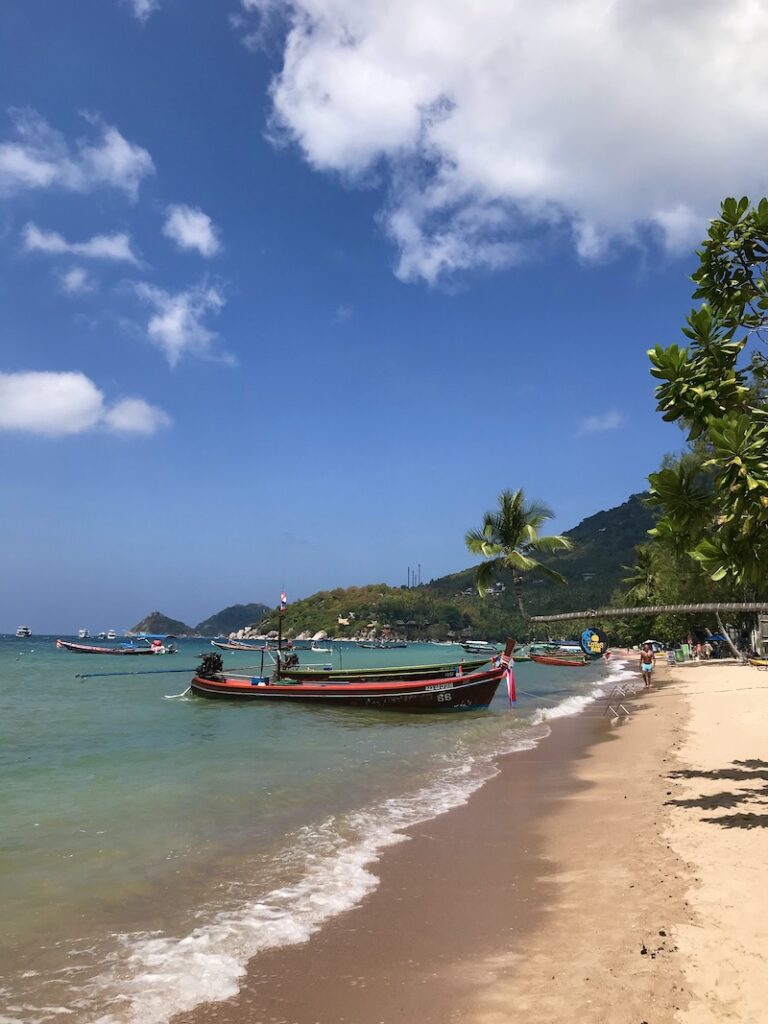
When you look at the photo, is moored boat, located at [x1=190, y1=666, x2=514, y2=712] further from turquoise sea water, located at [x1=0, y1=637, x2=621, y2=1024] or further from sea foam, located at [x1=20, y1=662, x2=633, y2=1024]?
sea foam, located at [x1=20, y1=662, x2=633, y2=1024]

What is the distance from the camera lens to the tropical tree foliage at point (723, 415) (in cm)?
541

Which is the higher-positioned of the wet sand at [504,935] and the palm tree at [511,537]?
the palm tree at [511,537]

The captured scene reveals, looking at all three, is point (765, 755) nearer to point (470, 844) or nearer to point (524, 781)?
point (524, 781)

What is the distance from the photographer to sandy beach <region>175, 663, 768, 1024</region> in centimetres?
400

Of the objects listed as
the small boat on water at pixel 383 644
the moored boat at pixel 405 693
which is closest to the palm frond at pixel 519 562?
the moored boat at pixel 405 693

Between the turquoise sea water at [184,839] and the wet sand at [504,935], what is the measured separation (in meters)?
0.45

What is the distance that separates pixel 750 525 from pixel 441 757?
10.4 meters

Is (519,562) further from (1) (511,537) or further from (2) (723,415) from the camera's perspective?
(2) (723,415)

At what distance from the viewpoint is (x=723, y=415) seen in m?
6.13

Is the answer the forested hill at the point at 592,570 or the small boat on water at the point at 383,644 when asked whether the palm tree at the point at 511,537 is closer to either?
the forested hill at the point at 592,570

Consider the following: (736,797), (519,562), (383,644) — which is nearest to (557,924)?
(736,797)

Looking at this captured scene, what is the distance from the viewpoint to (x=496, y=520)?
21.8 meters

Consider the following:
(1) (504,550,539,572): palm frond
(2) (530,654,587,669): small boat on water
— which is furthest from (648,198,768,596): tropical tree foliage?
(2) (530,654,587,669): small boat on water

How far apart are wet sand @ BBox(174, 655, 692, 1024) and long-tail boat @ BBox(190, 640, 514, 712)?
13.9m
